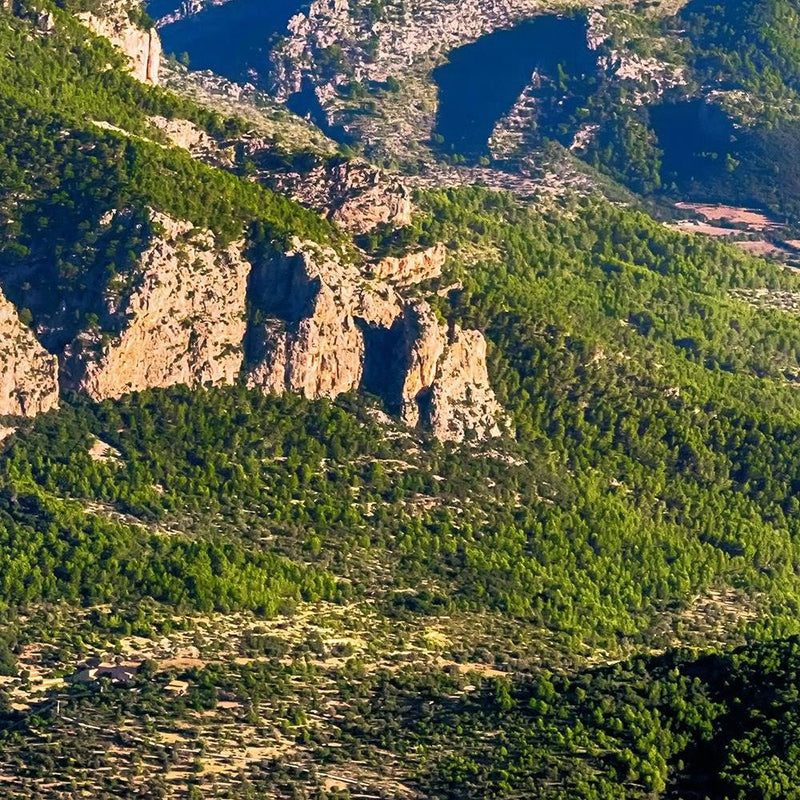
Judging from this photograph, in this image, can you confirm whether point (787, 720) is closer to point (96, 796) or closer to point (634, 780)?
point (634, 780)

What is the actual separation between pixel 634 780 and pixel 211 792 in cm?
1791

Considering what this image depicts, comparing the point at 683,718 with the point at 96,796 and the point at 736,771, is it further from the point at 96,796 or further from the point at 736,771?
the point at 96,796

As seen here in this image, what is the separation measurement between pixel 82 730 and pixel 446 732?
15819 millimetres

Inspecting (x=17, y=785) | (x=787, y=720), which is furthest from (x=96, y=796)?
(x=787, y=720)

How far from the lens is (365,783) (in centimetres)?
19338

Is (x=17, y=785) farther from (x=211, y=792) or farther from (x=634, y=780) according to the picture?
(x=634, y=780)

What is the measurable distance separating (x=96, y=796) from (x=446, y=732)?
17.4 meters

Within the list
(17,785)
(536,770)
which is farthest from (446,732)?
(17,785)

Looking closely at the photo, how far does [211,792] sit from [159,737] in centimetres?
643

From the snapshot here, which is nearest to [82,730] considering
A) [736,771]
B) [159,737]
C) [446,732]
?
[159,737]

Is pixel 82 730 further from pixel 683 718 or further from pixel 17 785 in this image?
pixel 683 718

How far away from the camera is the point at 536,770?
19400cm

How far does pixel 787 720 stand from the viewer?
19675 centimetres

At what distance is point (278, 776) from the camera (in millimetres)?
193500
